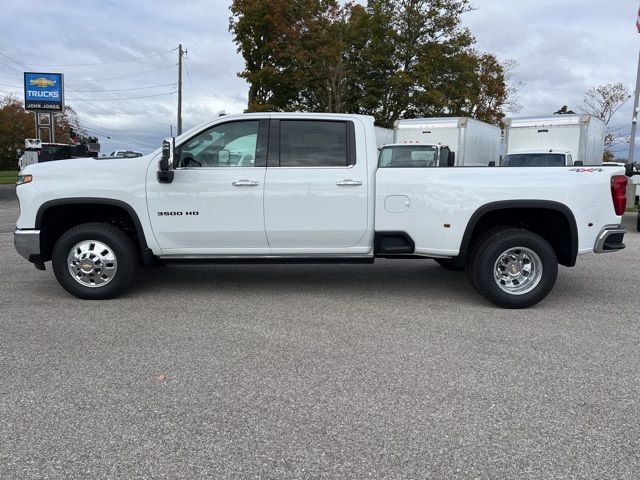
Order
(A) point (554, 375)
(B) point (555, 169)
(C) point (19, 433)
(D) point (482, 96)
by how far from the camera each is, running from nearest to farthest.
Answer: (C) point (19, 433)
(A) point (554, 375)
(B) point (555, 169)
(D) point (482, 96)

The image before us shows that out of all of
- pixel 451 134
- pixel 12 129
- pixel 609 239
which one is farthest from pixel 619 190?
pixel 12 129

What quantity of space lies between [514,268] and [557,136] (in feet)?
40.5

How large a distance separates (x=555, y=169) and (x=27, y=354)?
5071 mm

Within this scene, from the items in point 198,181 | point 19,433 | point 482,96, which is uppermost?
point 482,96

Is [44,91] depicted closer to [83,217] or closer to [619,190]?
[83,217]

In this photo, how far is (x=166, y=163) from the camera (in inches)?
207

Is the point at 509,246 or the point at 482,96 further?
the point at 482,96

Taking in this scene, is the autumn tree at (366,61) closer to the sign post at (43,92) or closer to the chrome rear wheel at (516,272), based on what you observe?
the sign post at (43,92)

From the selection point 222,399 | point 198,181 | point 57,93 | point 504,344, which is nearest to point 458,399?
point 504,344

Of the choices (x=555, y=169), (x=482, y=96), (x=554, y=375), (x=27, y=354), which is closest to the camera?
(x=554, y=375)

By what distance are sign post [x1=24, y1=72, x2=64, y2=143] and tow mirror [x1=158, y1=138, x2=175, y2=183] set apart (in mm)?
37210

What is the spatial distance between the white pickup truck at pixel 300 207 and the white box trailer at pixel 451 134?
1174cm

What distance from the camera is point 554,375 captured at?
3.77 metres

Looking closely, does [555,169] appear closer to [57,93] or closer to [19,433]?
[19,433]
